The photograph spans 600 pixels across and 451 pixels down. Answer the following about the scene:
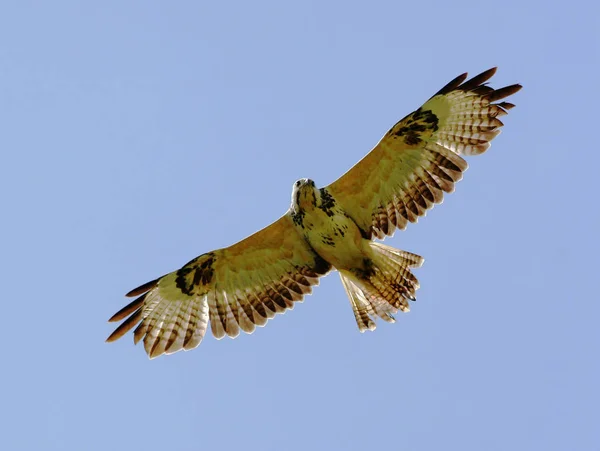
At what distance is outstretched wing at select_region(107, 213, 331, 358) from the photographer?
15.3 m

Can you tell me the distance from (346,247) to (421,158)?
141 cm

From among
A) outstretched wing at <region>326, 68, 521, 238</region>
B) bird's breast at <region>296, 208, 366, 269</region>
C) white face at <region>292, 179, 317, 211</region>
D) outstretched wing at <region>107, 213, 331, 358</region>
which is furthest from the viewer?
outstretched wing at <region>107, 213, 331, 358</region>

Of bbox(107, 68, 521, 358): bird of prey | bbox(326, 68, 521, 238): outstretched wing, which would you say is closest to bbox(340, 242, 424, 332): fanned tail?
bbox(107, 68, 521, 358): bird of prey

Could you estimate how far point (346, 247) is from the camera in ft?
48.8

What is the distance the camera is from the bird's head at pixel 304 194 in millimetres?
14555

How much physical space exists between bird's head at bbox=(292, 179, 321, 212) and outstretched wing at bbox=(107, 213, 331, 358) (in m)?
0.65

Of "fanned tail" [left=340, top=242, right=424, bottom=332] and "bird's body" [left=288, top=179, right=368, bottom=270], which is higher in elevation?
Answer: "bird's body" [left=288, top=179, right=368, bottom=270]

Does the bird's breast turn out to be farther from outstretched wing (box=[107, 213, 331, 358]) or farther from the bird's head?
outstretched wing (box=[107, 213, 331, 358])

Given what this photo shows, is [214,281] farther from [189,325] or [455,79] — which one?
[455,79]

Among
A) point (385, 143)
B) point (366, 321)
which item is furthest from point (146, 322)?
point (385, 143)

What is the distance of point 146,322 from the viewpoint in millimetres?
15305

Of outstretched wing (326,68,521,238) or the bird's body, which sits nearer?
the bird's body

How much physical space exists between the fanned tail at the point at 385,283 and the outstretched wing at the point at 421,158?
36 cm

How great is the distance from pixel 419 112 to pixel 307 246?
2.10 meters
